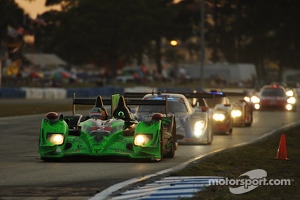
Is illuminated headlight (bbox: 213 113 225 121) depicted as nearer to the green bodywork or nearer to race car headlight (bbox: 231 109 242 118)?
race car headlight (bbox: 231 109 242 118)

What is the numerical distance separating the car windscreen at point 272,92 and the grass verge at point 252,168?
2748 centimetres

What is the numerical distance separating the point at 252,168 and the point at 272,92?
119 ft

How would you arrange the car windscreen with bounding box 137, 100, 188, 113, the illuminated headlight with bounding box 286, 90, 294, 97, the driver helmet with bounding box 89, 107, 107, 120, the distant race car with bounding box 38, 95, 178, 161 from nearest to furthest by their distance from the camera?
1. the distant race car with bounding box 38, 95, 178, 161
2. the driver helmet with bounding box 89, 107, 107, 120
3. the car windscreen with bounding box 137, 100, 188, 113
4. the illuminated headlight with bounding box 286, 90, 294, 97

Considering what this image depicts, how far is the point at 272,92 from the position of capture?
175 feet

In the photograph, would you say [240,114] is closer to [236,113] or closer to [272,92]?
[236,113]

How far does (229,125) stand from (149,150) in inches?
490

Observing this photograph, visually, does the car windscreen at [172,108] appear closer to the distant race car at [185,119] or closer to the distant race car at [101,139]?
the distant race car at [185,119]

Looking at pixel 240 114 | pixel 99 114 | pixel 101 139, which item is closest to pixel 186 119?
pixel 99 114

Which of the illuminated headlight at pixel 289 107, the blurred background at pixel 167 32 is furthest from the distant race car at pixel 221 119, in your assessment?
the blurred background at pixel 167 32

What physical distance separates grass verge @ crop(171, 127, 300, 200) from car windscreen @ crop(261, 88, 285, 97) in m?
27.5

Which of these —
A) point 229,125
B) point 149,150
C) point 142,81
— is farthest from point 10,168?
point 142,81

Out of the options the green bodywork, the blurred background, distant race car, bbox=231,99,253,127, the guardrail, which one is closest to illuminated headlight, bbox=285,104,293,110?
distant race car, bbox=231,99,253,127

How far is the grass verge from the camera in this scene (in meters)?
13.0

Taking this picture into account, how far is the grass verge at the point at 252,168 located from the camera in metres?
13.0
